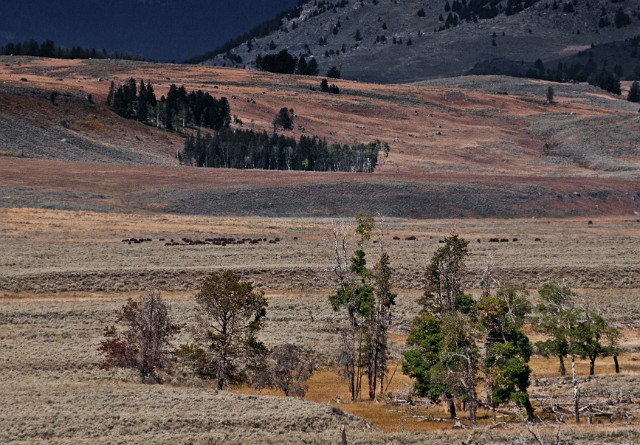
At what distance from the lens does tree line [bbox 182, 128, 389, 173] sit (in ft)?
539

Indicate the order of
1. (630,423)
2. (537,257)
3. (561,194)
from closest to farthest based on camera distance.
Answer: (630,423) < (537,257) < (561,194)

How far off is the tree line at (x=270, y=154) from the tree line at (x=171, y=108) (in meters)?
13.0

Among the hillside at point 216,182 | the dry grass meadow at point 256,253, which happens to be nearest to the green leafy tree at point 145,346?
the dry grass meadow at point 256,253

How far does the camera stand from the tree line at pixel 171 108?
186250 millimetres

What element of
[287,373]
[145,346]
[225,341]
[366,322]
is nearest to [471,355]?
[366,322]

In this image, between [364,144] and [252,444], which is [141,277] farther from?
[364,144]

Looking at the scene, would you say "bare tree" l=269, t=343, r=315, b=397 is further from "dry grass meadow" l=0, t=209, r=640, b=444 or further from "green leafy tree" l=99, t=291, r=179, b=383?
"green leafy tree" l=99, t=291, r=179, b=383

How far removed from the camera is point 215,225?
108 m

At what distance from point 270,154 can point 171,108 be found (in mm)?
29923

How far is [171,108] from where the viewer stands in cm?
18725

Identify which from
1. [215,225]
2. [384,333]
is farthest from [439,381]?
[215,225]

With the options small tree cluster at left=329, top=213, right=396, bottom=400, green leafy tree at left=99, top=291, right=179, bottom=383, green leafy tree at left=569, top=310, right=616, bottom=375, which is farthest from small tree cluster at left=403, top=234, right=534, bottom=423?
green leafy tree at left=99, top=291, right=179, bottom=383

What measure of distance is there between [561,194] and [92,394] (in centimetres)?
10392

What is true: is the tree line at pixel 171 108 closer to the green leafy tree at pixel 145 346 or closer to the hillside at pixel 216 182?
the hillside at pixel 216 182
